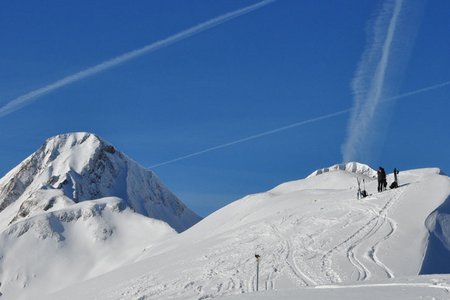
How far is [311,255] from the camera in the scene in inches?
1134

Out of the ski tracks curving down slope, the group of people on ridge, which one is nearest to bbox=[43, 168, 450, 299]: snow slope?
the ski tracks curving down slope

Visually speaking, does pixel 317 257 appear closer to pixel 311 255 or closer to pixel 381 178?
pixel 311 255

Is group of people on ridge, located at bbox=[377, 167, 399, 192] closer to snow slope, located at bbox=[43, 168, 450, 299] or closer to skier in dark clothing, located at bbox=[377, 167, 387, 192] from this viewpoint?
skier in dark clothing, located at bbox=[377, 167, 387, 192]

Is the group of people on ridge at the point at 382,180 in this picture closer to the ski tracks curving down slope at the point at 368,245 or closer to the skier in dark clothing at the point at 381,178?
the skier in dark clothing at the point at 381,178

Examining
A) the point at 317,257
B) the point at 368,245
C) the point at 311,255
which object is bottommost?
the point at 317,257

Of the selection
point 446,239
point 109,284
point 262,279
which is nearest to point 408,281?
point 262,279

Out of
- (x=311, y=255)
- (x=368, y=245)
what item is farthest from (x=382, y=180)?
(x=311, y=255)

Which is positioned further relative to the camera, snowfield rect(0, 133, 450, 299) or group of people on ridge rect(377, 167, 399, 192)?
group of people on ridge rect(377, 167, 399, 192)

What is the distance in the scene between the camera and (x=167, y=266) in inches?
1270

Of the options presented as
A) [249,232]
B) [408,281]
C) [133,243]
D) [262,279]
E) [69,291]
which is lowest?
[408,281]

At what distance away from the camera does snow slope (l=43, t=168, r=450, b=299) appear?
24.5 meters

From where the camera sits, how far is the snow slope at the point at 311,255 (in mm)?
24531

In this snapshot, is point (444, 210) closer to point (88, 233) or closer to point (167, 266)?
point (167, 266)

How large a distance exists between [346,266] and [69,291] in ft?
51.4
